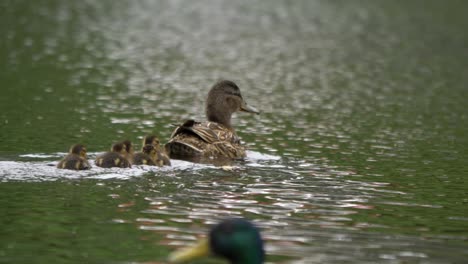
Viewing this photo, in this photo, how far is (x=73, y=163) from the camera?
12.9m

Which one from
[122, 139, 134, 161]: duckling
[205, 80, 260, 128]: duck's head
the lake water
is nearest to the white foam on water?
the lake water

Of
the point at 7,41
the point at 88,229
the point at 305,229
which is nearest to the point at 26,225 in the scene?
the point at 88,229

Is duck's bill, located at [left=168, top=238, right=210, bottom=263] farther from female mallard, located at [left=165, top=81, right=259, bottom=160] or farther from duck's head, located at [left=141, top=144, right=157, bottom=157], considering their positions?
female mallard, located at [left=165, top=81, right=259, bottom=160]

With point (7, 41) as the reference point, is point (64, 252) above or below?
below

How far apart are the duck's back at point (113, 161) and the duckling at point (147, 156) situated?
1.03 ft

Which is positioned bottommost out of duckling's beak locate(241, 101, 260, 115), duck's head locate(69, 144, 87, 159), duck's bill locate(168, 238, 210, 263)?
duck's bill locate(168, 238, 210, 263)

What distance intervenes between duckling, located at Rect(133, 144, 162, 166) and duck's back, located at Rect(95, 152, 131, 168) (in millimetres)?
314

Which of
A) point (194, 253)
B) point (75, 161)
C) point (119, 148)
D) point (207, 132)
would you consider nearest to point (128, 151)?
point (119, 148)

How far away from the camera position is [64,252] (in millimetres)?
9359

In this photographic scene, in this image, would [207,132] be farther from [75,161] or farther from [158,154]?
[75,161]

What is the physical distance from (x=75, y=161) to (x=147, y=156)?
1057 mm

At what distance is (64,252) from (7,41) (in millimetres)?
24620

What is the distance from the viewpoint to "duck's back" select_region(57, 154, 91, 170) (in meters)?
12.9

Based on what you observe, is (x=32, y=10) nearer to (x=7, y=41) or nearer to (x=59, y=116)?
(x=7, y=41)
